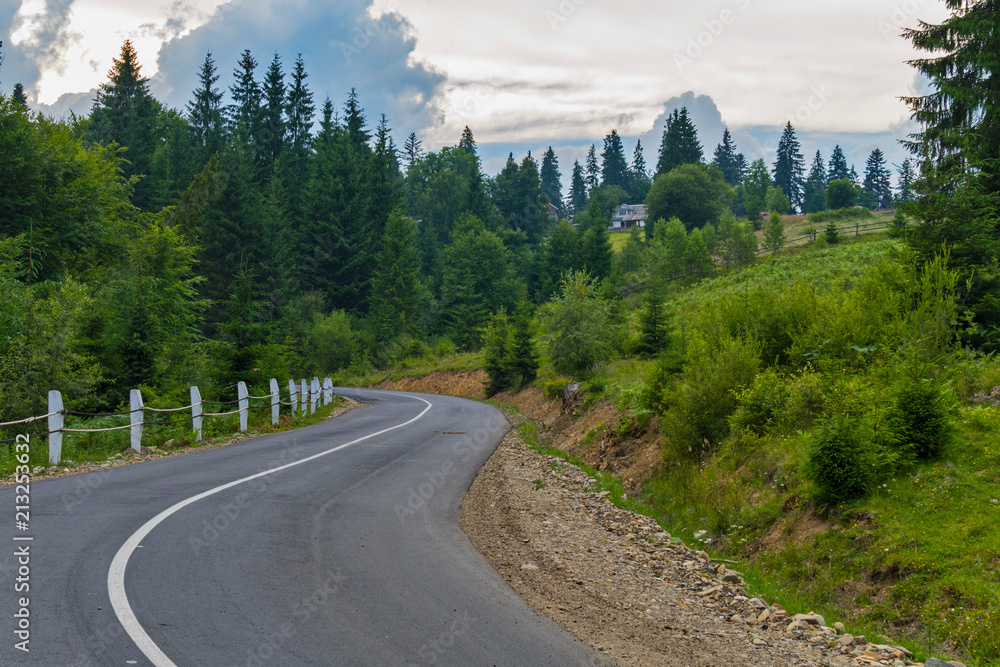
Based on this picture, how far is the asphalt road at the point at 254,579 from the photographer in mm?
4449

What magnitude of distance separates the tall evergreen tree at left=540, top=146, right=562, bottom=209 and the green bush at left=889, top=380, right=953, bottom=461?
544 feet

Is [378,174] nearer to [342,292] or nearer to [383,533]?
[342,292]

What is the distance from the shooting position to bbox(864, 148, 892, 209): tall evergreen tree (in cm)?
14650

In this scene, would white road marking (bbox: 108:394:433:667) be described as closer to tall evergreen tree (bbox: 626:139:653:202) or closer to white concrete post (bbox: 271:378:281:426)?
white concrete post (bbox: 271:378:281:426)

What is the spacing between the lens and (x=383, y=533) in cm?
767

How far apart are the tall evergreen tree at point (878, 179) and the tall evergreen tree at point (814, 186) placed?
9492 mm

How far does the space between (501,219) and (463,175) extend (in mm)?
17262

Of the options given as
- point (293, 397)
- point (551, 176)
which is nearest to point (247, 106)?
point (293, 397)

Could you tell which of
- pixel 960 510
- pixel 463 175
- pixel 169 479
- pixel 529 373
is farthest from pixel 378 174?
pixel 960 510

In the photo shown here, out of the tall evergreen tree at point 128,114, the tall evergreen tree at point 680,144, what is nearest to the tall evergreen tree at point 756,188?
the tall evergreen tree at point 680,144

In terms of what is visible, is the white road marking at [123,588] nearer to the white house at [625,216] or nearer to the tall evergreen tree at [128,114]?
the tall evergreen tree at [128,114]

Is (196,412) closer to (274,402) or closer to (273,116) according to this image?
(274,402)

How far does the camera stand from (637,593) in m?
6.27

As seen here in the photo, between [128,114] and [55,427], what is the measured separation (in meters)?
65.0
